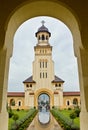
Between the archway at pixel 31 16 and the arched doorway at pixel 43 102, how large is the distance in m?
31.8

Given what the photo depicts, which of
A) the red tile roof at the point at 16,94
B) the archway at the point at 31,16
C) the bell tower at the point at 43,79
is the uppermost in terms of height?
the bell tower at the point at 43,79

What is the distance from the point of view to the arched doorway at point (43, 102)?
34.2 metres

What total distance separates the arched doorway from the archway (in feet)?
104

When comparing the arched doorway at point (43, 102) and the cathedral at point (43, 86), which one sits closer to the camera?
the arched doorway at point (43, 102)

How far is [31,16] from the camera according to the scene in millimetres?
2932

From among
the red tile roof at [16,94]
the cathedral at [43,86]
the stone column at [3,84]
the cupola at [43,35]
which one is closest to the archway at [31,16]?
the stone column at [3,84]

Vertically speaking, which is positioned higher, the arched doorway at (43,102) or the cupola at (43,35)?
the cupola at (43,35)

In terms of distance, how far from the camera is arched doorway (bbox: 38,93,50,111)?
34.2m

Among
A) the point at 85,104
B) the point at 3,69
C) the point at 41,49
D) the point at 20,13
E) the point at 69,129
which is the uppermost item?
the point at 41,49

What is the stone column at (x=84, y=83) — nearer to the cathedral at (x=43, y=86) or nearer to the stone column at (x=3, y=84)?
the stone column at (x=3, y=84)

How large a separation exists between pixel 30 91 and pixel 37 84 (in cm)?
171

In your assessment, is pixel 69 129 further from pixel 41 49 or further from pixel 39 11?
pixel 41 49

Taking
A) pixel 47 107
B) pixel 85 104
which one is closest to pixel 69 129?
pixel 85 104

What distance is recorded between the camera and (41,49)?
3522cm
